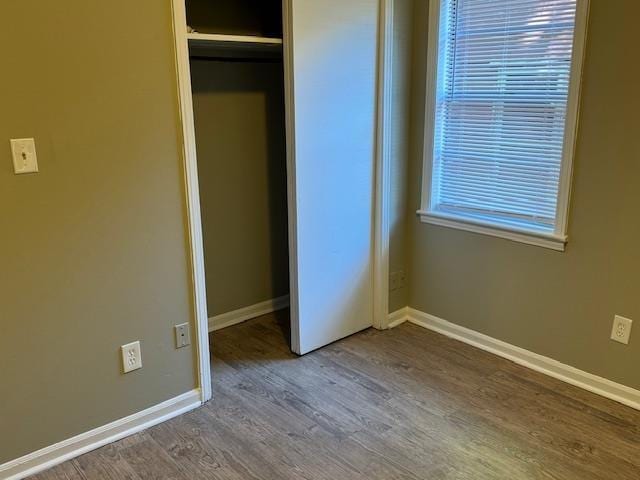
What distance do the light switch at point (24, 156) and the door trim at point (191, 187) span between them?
582 millimetres

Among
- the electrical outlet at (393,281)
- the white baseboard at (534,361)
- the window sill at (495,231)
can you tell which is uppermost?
the window sill at (495,231)

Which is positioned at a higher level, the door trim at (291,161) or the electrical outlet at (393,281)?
the door trim at (291,161)

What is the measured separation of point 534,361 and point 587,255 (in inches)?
26.2

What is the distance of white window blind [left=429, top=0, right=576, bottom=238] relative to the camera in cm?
254

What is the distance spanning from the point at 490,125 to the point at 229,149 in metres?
1.52

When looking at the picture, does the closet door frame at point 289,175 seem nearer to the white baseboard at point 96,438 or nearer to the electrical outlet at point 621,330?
the white baseboard at point 96,438

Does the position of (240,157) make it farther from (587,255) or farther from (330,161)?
(587,255)

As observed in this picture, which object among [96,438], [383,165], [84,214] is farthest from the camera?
[383,165]

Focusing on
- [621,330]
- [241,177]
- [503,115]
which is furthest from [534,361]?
[241,177]

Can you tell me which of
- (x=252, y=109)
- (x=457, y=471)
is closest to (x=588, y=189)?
(x=457, y=471)

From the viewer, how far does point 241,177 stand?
10.8ft

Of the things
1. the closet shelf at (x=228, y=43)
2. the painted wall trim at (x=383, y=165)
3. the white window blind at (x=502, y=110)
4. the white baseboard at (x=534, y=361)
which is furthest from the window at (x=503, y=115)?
the closet shelf at (x=228, y=43)

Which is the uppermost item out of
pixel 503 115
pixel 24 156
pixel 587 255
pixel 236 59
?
pixel 236 59

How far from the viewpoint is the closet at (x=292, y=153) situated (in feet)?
8.85
